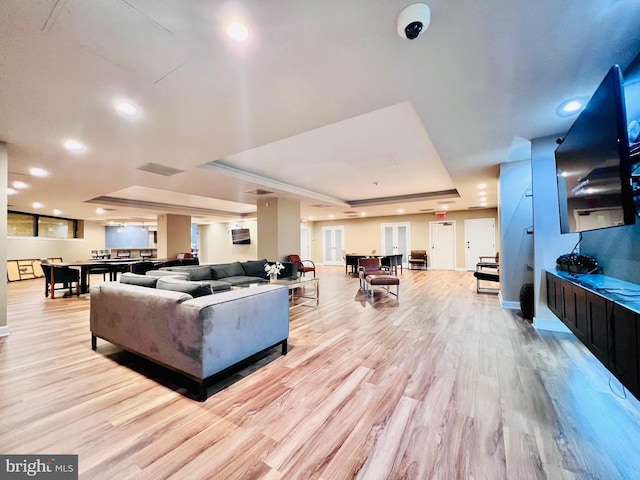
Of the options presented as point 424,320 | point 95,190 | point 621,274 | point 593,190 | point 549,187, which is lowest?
point 424,320

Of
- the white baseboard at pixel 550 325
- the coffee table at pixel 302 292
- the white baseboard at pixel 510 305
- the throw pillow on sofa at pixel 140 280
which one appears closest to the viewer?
the throw pillow on sofa at pixel 140 280

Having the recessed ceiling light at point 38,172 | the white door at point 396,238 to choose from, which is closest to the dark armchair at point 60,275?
the recessed ceiling light at point 38,172

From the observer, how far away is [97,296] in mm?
2855

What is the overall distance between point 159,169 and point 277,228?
10.3 ft

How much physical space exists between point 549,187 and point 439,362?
9.18 ft

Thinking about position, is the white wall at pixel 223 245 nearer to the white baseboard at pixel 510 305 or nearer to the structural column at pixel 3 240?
the structural column at pixel 3 240

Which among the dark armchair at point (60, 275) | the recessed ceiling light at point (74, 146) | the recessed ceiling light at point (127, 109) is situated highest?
the recessed ceiling light at point (127, 109)

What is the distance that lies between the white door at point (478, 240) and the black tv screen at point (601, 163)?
28.5 feet

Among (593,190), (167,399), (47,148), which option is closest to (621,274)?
(593,190)

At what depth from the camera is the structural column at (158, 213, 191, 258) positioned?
9.68 meters

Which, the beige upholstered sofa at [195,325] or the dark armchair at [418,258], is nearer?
the beige upholstered sofa at [195,325]

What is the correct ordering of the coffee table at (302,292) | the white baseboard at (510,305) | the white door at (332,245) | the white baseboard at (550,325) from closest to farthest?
the white baseboard at (550,325) → the white baseboard at (510,305) → the coffee table at (302,292) → the white door at (332,245)

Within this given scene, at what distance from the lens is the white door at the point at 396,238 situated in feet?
38.6

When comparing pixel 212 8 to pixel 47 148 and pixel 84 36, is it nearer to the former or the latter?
pixel 84 36
